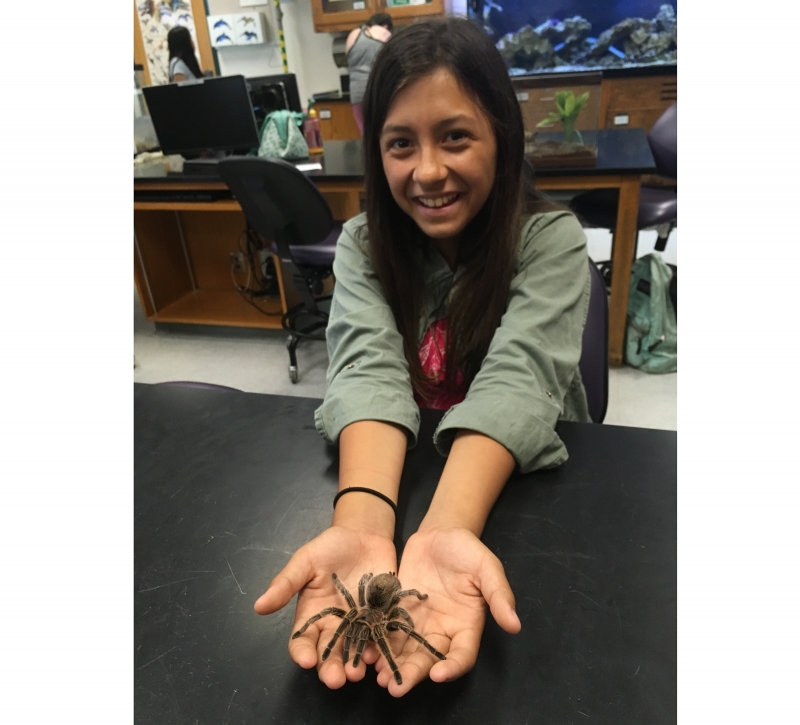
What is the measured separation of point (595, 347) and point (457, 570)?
0.61 meters

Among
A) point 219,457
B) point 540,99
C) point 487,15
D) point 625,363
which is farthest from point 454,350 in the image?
point 487,15

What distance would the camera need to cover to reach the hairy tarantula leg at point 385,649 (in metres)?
0.49

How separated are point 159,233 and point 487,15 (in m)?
3.40

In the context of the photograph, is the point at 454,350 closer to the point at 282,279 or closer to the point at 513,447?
the point at 513,447

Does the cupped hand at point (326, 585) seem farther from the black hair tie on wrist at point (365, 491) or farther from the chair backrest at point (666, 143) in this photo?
the chair backrest at point (666, 143)

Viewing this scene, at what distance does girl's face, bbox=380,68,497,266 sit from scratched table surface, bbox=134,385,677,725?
0.37 m

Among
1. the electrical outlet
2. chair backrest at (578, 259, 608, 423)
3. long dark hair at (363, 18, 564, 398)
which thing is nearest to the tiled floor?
the electrical outlet

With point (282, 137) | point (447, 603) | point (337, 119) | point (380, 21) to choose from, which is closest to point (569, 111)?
point (282, 137)

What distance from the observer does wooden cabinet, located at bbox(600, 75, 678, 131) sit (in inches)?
157

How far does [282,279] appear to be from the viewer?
2.84 m

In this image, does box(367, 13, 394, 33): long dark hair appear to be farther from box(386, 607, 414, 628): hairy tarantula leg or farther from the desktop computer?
box(386, 607, 414, 628): hairy tarantula leg

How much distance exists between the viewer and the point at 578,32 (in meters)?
4.76

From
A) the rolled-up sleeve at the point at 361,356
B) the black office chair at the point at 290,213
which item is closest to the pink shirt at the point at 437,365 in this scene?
the rolled-up sleeve at the point at 361,356

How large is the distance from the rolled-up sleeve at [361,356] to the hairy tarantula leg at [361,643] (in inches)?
12.5
